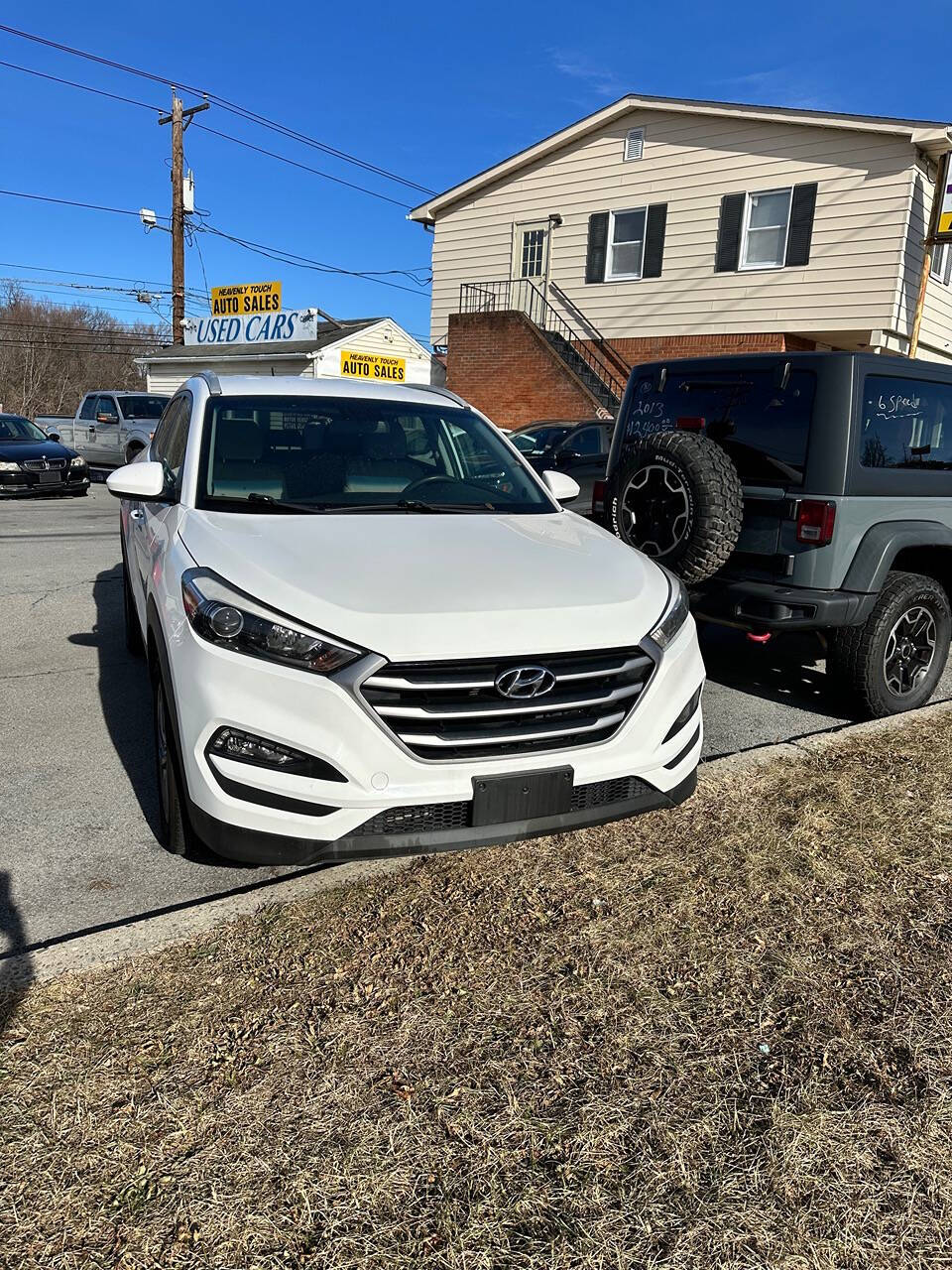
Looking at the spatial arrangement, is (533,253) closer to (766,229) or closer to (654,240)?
(654,240)

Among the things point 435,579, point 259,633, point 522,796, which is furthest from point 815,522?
point 259,633

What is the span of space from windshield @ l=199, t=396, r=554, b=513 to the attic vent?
57.2 feet

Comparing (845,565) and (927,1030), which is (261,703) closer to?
(927,1030)

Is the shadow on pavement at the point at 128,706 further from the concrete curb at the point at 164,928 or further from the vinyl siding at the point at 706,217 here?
the vinyl siding at the point at 706,217

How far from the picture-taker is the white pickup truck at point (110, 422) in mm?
19500

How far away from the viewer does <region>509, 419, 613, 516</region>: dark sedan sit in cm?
1243

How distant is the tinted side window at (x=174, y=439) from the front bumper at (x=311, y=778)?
1.45 m

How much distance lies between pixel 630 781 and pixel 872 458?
8.83 feet

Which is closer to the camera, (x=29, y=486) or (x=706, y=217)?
(x=29, y=486)

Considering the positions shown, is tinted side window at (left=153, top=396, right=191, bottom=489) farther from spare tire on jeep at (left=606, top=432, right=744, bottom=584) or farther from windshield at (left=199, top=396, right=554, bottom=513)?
spare tire on jeep at (left=606, top=432, right=744, bottom=584)

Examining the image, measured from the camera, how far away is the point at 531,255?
2108cm

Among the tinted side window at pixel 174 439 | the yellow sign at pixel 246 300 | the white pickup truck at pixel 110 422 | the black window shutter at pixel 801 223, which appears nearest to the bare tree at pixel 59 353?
the yellow sign at pixel 246 300

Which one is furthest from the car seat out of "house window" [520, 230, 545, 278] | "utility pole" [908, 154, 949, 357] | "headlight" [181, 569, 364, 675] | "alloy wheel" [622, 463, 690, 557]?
"house window" [520, 230, 545, 278]

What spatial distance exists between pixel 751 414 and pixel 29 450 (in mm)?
15051
